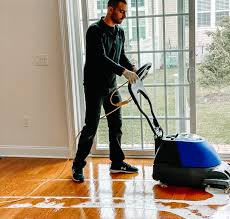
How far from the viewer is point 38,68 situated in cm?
395

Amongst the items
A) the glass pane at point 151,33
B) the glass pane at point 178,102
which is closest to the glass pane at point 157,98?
the glass pane at point 178,102

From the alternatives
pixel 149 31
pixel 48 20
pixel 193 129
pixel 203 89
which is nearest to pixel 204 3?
pixel 149 31

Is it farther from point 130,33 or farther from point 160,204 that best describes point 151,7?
point 160,204

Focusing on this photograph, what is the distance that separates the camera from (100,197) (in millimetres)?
3014

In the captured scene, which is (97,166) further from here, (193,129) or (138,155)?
(193,129)

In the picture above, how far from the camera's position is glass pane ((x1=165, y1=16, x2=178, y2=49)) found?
3648 millimetres

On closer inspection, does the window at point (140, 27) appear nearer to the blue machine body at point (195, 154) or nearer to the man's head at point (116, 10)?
the man's head at point (116, 10)

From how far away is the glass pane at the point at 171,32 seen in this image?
144 inches

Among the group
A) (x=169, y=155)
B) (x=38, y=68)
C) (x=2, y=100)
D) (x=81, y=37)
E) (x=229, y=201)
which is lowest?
(x=229, y=201)

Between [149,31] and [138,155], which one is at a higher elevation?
[149,31]

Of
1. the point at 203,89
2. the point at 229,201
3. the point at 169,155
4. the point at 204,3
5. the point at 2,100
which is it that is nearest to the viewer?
the point at 229,201

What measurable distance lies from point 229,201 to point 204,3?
1.80m

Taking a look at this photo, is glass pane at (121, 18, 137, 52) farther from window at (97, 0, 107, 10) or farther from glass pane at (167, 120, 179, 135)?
glass pane at (167, 120, 179, 135)

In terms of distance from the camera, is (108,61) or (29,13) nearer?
(108,61)
